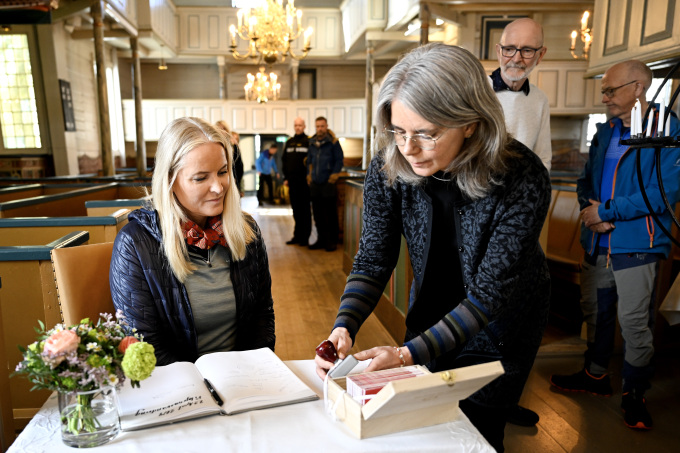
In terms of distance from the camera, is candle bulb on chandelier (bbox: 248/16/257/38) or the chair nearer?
the chair

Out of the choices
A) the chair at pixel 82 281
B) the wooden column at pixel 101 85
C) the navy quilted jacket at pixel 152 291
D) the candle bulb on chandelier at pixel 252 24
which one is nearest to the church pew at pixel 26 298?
the chair at pixel 82 281

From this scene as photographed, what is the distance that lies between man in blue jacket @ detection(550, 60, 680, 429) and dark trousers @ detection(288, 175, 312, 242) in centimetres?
494

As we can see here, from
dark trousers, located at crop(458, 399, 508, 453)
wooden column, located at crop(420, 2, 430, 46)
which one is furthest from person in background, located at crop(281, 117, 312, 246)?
dark trousers, located at crop(458, 399, 508, 453)

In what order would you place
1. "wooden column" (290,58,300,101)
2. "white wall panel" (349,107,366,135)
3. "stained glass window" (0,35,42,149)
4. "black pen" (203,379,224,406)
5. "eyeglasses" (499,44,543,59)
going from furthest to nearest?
"white wall panel" (349,107,366,135) → "wooden column" (290,58,300,101) → "stained glass window" (0,35,42,149) → "eyeglasses" (499,44,543,59) → "black pen" (203,379,224,406)

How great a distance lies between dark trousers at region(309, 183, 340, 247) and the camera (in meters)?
7.03

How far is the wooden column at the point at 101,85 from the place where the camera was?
8.03 metres

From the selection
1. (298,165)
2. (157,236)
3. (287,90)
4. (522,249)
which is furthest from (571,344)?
(287,90)

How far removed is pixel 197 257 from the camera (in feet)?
5.85

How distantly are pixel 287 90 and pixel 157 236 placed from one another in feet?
47.7

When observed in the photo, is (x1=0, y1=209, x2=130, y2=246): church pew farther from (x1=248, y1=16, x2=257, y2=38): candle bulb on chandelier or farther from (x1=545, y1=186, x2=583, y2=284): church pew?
(x1=248, y1=16, x2=257, y2=38): candle bulb on chandelier

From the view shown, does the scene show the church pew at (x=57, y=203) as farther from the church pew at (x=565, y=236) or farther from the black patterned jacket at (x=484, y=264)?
the church pew at (x=565, y=236)

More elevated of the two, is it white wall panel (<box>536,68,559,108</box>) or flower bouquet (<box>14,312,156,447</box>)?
white wall panel (<box>536,68,559,108</box>)

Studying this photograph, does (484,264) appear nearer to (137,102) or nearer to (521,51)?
(521,51)

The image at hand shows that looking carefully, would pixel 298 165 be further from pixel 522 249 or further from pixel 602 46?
pixel 522 249
